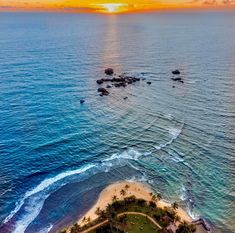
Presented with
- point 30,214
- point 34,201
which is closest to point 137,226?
point 30,214

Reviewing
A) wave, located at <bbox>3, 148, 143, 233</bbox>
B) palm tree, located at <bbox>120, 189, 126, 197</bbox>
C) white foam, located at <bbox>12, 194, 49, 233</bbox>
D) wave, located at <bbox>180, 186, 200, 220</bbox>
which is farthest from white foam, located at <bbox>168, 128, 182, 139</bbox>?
white foam, located at <bbox>12, 194, 49, 233</bbox>

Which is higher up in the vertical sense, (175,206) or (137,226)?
(137,226)

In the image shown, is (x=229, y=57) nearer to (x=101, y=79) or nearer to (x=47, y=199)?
(x=101, y=79)

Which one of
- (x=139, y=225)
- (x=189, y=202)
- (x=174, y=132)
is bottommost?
(x=174, y=132)

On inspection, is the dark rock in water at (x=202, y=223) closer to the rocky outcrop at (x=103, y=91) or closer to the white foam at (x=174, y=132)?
the white foam at (x=174, y=132)

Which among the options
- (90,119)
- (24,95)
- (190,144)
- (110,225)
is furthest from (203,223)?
(24,95)

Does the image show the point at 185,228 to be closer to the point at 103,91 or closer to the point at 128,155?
the point at 128,155

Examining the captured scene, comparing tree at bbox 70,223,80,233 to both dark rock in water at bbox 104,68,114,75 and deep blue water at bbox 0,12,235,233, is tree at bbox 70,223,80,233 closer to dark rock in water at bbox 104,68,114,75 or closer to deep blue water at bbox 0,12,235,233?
deep blue water at bbox 0,12,235,233
